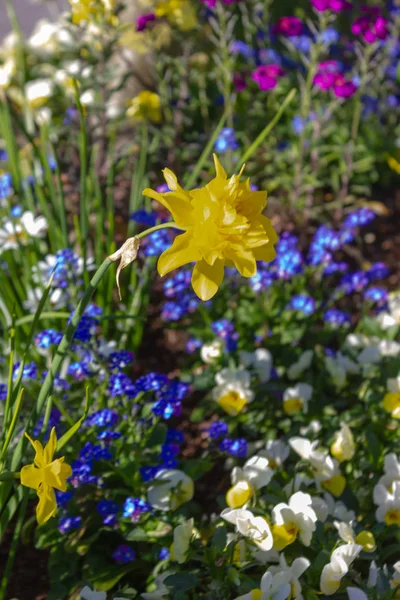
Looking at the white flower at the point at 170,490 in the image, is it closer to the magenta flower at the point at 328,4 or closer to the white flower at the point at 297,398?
the white flower at the point at 297,398

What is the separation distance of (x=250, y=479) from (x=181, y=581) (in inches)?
13.1

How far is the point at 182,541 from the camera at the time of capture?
1517 millimetres

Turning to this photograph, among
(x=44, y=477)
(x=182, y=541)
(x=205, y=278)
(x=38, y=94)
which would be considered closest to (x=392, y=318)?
(x=182, y=541)

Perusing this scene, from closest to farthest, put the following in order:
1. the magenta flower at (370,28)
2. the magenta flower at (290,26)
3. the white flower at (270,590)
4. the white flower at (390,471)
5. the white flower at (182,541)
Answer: the white flower at (270,590), the white flower at (182,541), the white flower at (390,471), the magenta flower at (370,28), the magenta flower at (290,26)

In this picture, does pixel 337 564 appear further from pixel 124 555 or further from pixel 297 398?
pixel 297 398

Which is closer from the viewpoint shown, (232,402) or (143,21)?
(232,402)

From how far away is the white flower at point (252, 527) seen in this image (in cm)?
147

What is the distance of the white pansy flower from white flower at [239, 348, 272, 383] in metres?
0.67

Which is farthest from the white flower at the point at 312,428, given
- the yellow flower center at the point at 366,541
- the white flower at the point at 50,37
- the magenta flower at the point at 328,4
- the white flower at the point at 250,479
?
the white flower at the point at 50,37

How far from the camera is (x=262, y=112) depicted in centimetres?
341

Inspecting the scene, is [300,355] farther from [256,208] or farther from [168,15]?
[168,15]

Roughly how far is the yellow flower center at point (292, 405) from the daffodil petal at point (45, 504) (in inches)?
40.2

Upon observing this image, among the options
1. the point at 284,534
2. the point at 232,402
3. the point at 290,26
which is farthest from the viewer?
the point at 290,26

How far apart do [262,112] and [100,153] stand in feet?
3.21
